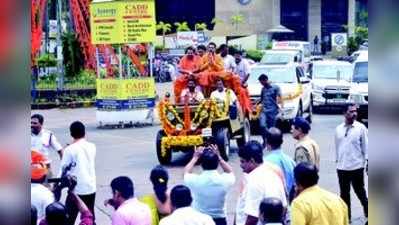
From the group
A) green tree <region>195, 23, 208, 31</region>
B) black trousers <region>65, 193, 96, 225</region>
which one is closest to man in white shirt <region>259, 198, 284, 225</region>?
black trousers <region>65, 193, 96, 225</region>

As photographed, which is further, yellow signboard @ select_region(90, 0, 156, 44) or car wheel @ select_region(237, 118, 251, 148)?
yellow signboard @ select_region(90, 0, 156, 44)

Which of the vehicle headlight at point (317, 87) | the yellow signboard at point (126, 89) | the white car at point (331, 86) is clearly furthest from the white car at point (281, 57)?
the yellow signboard at point (126, 89)

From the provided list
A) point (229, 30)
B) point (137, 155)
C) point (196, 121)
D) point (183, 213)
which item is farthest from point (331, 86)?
point (229, 30)

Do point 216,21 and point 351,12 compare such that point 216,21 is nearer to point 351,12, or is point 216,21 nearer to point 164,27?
point 164,27

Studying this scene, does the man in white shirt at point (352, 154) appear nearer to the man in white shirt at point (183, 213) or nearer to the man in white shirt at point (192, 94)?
the man in white shirt at point (183, 213)

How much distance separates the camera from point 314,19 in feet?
212

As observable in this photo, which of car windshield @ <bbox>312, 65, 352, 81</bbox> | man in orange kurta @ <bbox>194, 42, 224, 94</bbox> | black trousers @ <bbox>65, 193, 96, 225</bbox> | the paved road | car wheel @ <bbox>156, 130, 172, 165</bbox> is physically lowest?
the paved road

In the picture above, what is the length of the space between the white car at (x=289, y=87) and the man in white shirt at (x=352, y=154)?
10.1 meters

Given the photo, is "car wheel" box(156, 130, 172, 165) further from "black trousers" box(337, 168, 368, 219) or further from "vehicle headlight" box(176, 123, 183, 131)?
"black trousers" box(337, 168, 368, 219)

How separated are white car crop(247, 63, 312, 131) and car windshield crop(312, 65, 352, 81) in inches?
126

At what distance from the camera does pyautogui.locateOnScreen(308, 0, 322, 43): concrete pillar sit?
64562 millimetres

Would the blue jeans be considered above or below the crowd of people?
below

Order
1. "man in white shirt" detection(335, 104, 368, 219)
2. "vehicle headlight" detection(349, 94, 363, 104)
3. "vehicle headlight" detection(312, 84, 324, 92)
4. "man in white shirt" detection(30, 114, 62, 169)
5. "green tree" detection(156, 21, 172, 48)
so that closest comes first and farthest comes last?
1. "man in white shirt" detection(30, 114, 62, 169)
2. "man in white shirt" detection(335, 104, 368, 219)
3. "vehicle headlight" detection(349, 94, 363, 104)
4. "vehicle headlight" detection(312, 84, 324, 92)
5. "green tree" detection(156, 21, 172, 48)

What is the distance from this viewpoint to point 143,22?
21422 millimetres
